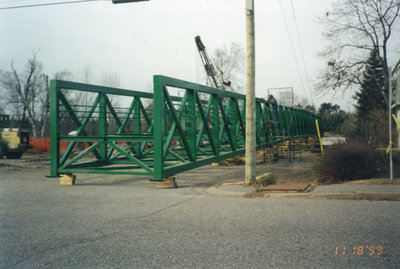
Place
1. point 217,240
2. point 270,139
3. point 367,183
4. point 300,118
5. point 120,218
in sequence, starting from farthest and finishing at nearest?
point 300,118 < point 270,139 < point 367,183 < point 120,218 < point 217,240

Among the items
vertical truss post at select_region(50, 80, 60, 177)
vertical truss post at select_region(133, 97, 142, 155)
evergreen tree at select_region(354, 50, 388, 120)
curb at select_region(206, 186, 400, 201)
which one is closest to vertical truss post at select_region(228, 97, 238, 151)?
vertical truss post at select_region(133, 97, 142, 155)

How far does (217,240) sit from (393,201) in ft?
13.9

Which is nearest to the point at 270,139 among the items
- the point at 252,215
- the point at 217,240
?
the point at 252,215

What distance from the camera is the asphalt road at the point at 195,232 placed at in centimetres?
411

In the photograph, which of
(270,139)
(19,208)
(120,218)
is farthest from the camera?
(270,139)

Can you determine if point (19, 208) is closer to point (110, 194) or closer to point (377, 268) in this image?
point (110, 194)

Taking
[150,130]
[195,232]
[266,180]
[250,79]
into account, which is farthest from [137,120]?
[195,232]

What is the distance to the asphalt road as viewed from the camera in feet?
13.5

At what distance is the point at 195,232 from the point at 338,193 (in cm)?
382

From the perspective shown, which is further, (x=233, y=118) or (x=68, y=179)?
(x=233, y=118)

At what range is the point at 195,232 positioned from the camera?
207 inches

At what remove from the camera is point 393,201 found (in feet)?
23.9

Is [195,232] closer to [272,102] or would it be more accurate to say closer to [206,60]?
[272,102]

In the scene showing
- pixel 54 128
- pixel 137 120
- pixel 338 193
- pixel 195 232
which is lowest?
pixel 195 232
